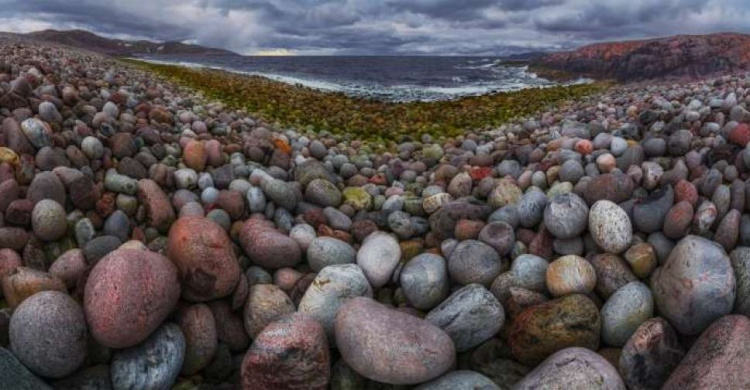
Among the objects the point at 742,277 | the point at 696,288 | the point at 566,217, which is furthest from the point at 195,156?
the point at 742,277

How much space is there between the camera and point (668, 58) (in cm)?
3741

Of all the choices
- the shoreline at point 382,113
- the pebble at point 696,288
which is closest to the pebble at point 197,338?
the pebble at point 696,288

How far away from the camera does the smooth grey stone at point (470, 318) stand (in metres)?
3.51

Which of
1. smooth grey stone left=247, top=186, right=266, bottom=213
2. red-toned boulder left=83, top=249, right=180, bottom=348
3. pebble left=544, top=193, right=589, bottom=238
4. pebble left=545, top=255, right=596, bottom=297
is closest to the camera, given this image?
red-toned boulder left=83, top=249, right=180, bottom=348

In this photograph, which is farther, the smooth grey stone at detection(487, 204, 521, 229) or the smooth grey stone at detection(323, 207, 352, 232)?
the smooth grey stone at detection(323, 207, 352, 232)

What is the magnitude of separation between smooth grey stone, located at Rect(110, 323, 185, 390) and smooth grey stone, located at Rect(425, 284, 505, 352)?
5.92 feet

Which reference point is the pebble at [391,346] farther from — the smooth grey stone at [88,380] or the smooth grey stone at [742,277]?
the smooth grey stone at [742,277]

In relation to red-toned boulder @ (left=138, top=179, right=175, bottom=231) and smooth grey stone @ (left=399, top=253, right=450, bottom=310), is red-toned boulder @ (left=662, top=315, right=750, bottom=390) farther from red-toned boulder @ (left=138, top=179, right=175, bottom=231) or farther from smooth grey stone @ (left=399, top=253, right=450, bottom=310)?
red-toned boulder @ (left=138, top=179, right=175, bottom=231)

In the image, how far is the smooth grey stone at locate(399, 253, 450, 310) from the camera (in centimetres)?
395

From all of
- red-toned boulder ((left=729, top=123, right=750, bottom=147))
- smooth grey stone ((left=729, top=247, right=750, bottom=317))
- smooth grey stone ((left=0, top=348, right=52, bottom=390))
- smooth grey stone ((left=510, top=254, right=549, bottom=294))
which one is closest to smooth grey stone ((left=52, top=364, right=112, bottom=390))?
smooth grey stone ((left=0, top=348, right=52, bottom=390))

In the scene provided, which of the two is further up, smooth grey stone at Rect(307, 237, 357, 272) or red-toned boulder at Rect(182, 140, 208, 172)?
red-toned boulder at Rect(182, 140, 208, 172)

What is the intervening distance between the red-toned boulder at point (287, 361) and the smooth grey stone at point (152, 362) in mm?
521

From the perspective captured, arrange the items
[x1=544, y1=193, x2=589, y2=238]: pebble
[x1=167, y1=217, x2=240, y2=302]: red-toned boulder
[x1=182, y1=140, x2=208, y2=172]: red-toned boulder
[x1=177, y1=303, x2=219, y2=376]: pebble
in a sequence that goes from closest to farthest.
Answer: [x1=177, y1=303, x2=219, y2=376]: pebble, [x1=167, y1=217, x2=240, y2=302]: red-toned boulder, [x1=544, y1=193, x2=589, y2=238]: pebble, [x1=182, y1=140, x2=208, y2=172]: red-toned boulder

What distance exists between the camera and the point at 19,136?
15.2 feet
